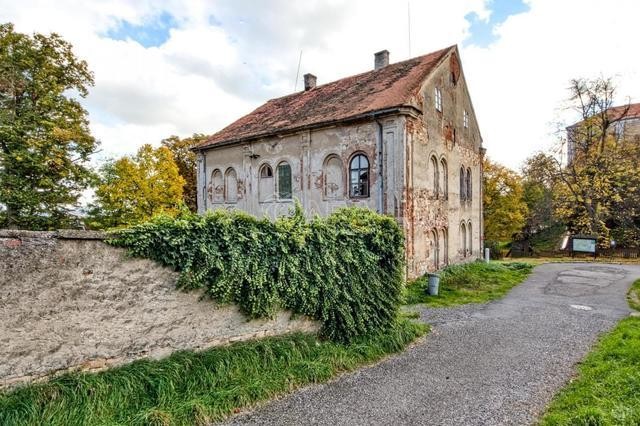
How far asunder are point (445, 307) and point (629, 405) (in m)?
6.53

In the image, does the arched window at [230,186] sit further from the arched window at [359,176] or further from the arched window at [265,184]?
the arched window at [359,176]

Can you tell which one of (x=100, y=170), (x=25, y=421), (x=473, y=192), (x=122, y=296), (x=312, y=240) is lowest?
(x=25, y=421)

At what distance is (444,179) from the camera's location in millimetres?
17266

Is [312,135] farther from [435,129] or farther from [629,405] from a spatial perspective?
[629,405]

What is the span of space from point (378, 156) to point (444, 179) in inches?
201

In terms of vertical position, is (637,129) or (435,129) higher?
(637,129)

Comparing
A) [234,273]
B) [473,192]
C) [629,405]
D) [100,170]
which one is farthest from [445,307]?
[100,170]

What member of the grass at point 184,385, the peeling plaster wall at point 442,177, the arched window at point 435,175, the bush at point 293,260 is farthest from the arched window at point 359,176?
the grass at point 184,385

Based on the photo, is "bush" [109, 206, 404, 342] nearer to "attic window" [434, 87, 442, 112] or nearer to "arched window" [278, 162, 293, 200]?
"arched window" [278, 162, 293, 200]

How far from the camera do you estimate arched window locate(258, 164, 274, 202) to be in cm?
1797

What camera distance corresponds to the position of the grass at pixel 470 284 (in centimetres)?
1215

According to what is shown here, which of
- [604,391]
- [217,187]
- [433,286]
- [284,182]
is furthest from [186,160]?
[604,391]

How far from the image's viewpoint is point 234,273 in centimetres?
580

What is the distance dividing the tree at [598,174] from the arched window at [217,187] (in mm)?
27254
